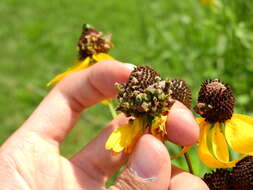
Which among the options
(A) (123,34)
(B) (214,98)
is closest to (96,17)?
(A) (123,34)

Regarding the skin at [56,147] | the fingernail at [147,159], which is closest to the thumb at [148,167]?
the fingernail at [147,159]

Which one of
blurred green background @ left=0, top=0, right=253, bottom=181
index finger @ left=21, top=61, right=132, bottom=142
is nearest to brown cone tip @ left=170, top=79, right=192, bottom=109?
index finger @ left=21, top=61, right=132, bottom=142

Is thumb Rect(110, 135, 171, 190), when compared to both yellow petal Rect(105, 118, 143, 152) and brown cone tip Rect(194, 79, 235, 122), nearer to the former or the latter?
yellow petal Rect(105, 118, 143, 152)

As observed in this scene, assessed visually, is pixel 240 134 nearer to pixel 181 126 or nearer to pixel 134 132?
pixel 181 126

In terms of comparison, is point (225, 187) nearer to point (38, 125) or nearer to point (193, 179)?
point (193, 179)

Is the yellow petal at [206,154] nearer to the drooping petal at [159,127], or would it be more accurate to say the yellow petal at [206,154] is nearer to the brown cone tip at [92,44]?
the drooping petal at [159,127]
